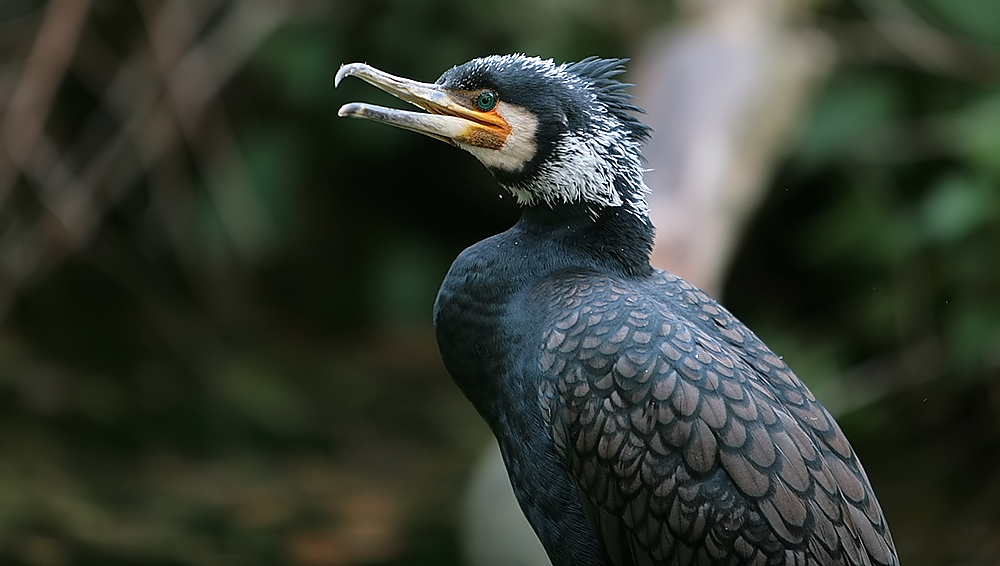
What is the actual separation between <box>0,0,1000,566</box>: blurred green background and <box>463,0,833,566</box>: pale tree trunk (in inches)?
25.9

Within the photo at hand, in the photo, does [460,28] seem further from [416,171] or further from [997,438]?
[997,438]

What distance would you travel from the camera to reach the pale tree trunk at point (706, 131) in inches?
155

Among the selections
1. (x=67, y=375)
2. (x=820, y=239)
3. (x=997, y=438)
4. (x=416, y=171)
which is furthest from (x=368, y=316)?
(x=997, y=438)

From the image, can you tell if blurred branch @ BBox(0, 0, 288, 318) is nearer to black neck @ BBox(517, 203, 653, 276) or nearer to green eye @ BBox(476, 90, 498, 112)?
green eye @ BBox(476, 90, 498, 112)

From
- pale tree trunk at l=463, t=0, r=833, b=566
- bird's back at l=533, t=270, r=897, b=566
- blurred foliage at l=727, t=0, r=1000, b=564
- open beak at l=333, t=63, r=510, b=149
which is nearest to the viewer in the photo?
bird's back at l=533, t=270, r=897, b=566

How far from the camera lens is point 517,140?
2.72m

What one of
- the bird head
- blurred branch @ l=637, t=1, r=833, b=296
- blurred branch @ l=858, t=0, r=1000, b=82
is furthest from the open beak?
blurred branch @ l=858, t=0, r=1000, b=82

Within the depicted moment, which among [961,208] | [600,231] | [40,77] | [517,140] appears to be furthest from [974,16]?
[40,77]

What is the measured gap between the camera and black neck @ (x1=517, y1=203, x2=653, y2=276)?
9.14 feet

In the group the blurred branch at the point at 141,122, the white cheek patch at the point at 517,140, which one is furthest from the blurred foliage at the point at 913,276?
the white cheek patch at the point at 517,140

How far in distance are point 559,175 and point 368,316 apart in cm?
487

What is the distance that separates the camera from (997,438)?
5.69 m

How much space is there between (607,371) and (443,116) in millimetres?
684

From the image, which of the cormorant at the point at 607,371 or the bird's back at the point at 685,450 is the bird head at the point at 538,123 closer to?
the cormorant at the point at 607,371
